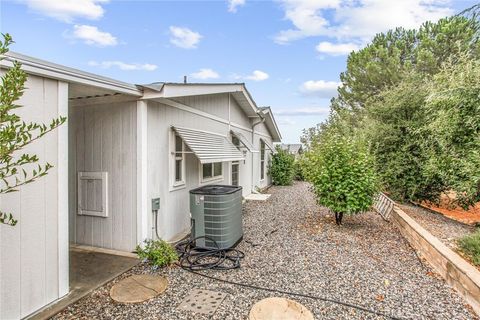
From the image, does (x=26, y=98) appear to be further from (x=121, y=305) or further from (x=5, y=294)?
(x=121, y=305)

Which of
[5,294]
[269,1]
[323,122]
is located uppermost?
[269,1]

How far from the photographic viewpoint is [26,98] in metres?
3.61

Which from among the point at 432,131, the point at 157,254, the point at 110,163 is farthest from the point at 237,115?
the point at 157,254

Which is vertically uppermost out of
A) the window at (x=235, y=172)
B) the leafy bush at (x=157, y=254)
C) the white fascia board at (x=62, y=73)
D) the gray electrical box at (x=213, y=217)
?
the white fascia board at (x=62, y=73)

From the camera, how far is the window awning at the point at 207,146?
6977mm

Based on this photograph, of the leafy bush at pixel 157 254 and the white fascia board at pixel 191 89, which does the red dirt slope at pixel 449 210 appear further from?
the leafy bush at pixel 157 254

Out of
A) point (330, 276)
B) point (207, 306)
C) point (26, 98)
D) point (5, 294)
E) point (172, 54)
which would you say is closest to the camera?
point (5, 294)

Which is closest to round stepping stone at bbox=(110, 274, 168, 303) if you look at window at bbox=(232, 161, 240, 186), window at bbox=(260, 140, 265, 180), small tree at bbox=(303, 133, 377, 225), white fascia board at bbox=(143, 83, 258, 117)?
white fascia board at bbox=(143, 83, 258, 117)

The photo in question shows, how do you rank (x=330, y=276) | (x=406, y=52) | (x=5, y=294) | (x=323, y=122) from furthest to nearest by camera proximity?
(x=323, y=122) → (x=406, y=52) → (x=330, y=276) → (x=5, y=294)

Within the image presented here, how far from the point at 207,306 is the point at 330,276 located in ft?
7.50

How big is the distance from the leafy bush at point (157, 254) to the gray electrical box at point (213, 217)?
0.82 metres

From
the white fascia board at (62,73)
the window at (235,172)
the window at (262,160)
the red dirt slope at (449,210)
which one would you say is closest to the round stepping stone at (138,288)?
the white fascia board at (62,73)

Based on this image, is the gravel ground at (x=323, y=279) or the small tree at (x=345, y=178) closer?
the gravel ground at (x=323, y=279)

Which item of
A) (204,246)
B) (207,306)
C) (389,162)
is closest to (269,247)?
(204,246)
